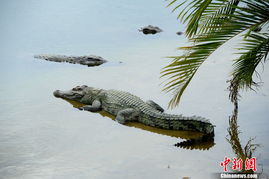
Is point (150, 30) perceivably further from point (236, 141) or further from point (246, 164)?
point (246, 164)

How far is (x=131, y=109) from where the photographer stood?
6.68 meters

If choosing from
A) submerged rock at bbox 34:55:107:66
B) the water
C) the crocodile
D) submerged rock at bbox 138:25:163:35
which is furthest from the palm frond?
submerged rock at bbox 138:25:163:35

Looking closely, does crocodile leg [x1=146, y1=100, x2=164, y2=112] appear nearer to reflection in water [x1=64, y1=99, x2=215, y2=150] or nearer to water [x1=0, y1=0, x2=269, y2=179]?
water [x1=0, y1=0, x2=269, y2=179]

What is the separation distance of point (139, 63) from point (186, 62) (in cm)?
552

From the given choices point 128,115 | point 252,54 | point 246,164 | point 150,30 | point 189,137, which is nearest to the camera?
point 252,54

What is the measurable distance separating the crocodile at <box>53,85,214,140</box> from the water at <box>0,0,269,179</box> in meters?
0.21

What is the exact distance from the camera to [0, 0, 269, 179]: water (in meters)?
5.15

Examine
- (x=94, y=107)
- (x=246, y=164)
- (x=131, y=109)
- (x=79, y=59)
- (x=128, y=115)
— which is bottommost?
(x=246, y=164)

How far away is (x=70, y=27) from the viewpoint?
15164 mm

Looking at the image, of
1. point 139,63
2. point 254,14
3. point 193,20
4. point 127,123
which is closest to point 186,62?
point 193,20

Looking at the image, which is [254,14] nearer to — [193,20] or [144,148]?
[193,20]

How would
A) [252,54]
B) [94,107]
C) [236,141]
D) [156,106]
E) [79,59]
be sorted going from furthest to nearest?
[79,59] < [94,107] < [156,106] < [236,141] < [252,54]

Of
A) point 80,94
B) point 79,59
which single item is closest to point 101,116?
point 80,94

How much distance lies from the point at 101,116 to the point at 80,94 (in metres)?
0.87
